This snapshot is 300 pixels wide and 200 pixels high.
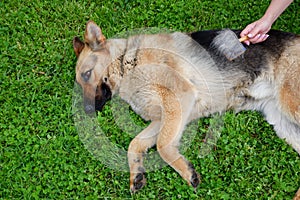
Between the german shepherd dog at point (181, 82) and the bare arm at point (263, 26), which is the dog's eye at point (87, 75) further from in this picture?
the bare arm at point (263, 26)

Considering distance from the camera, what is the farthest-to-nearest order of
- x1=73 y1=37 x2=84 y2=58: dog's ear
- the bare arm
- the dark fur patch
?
x1=73 y1=37 x2=84 y2=58: dog's ear → the dark fur patch → the bare arm

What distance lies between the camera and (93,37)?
5723 mm

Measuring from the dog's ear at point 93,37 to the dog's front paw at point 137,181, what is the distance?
1.82 meters

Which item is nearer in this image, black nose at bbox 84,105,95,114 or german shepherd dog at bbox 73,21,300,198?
german shepherd dog at bbox 73,21,300,198

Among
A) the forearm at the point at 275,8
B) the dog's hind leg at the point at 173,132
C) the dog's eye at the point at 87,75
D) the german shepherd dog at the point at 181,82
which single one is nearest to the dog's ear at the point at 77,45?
the german shepherd dog at the point at 181,82

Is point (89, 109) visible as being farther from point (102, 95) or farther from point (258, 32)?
point (258, 32)

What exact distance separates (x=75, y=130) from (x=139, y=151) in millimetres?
1022

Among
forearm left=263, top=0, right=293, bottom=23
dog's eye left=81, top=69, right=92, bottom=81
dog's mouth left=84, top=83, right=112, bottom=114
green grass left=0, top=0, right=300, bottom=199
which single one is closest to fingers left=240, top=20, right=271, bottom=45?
forearm left=263, top=0, right=293, bottom=23

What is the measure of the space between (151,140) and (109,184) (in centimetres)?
82

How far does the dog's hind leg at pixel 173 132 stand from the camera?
5.42m

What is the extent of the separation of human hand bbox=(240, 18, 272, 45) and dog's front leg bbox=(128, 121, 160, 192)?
168cm

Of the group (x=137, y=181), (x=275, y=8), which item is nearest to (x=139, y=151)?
(x=137, y=181)

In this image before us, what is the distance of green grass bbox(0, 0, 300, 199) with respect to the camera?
218 inches

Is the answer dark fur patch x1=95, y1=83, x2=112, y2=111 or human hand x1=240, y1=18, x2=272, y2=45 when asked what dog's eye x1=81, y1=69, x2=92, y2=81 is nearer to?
dark fur patch x1=95, y1=83, x2=112, y2=111
